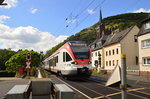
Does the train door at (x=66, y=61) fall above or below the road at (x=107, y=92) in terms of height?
above

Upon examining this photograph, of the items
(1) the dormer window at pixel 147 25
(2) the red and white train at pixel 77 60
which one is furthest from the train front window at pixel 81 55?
(1) the dormer window at pixel 147 25

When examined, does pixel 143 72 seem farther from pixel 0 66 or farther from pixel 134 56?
pixel 0 66

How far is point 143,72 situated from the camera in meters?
31.5

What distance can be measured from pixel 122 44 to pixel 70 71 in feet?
92.3

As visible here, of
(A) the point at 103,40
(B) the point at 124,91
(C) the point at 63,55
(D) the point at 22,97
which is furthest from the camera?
(A) the point at 103,40

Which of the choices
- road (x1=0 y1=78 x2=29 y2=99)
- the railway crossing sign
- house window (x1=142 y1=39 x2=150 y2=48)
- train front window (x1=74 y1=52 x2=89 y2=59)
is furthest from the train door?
house window (x1=142 y1=39 x2=150 y2=48)

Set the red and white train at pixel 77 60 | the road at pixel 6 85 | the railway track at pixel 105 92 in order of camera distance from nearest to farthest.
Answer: the railway track at pixel 105 92 → the road at pixel 6 85 → the red and white train at pixel 77 60

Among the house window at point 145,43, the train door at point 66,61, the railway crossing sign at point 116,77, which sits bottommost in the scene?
the railway crossing sign at point 116,77

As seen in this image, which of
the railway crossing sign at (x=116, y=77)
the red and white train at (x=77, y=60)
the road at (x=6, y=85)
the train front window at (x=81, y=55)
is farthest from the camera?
the train front window at (x=81, y=55)

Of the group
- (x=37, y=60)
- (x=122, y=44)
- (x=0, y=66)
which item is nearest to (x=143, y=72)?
(x=122, y=44)

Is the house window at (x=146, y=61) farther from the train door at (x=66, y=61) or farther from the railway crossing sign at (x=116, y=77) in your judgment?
the railway crossing sign at (x=116, y=77)

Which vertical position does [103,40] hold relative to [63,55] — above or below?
above

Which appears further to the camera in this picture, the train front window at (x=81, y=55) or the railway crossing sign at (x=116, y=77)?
the train front window at (x=81, y=55)

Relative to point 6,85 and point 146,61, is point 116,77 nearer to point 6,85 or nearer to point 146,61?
point 6,85
